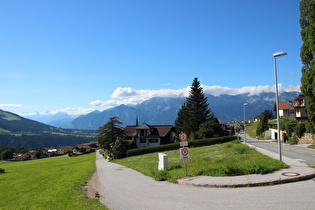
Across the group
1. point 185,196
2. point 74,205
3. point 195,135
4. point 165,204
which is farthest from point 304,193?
point 195,135

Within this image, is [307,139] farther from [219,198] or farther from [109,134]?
[109,134]

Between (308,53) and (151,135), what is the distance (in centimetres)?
4453

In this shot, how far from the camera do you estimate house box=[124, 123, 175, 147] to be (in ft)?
228

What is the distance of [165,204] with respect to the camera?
33.0 ft

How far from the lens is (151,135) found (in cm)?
7012

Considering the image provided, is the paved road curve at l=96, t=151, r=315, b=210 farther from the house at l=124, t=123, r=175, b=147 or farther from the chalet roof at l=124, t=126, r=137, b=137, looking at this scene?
the chalet roof at l=124, t=126, r=137, b=137

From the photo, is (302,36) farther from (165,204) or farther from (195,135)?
(165,204)

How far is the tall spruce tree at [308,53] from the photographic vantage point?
3769 cm

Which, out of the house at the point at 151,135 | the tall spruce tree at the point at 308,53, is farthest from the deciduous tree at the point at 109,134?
the tall spruce tree at the point at 308,53

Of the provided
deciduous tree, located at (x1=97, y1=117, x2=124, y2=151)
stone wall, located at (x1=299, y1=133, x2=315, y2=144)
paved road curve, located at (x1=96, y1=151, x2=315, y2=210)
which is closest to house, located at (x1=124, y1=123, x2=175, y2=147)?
deciduous tree, located at (x1=97, y1=117, x2=124, y2=151)

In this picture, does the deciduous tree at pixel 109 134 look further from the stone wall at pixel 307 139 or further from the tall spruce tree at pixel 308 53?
the tall spruce tree at pixel 308 53

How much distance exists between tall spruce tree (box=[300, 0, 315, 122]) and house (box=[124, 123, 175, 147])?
38936 millimetres

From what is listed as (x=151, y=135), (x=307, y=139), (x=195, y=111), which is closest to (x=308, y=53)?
(x=307, y=139)

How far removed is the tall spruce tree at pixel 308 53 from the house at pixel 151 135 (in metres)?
38.9
